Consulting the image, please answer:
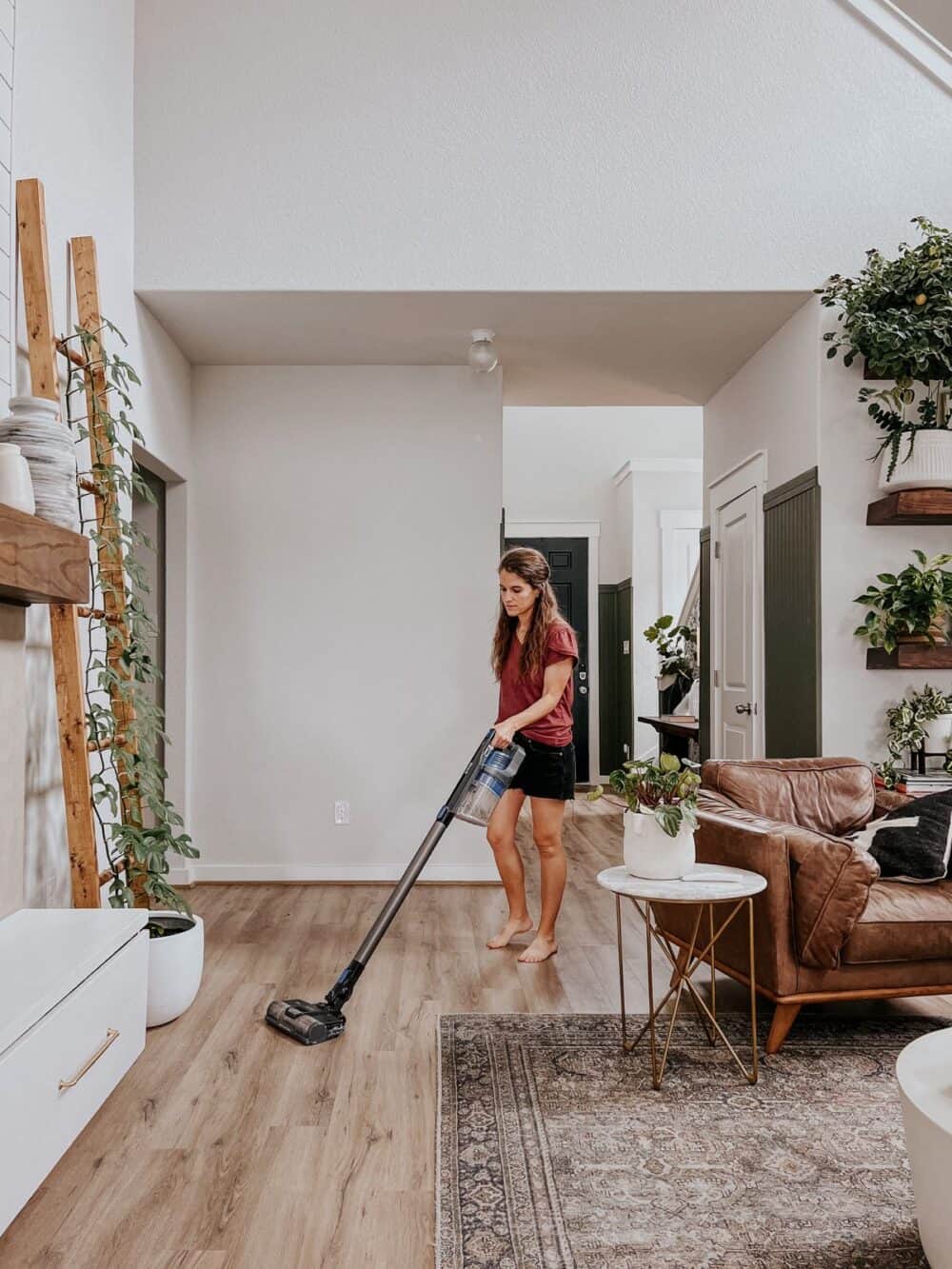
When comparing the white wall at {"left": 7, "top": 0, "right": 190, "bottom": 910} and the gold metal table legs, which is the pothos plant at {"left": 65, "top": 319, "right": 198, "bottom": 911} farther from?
the gold metal table legs

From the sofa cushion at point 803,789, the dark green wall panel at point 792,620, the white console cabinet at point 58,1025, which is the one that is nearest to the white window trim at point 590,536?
the dark green wall panel at point 792,620

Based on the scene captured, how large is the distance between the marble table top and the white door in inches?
83.5

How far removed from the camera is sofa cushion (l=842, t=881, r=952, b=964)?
105 inches

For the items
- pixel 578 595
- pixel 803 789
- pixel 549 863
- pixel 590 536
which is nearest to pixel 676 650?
pixel 578 595

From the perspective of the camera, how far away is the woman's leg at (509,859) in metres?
3.66

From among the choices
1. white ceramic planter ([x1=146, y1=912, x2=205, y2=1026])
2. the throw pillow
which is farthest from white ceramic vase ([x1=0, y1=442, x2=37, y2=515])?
the throw pillow

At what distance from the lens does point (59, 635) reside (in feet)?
9.07

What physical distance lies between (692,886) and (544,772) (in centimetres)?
121

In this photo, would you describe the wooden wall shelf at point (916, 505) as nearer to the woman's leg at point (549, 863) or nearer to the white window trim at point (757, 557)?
the white window trim at point (757, 557)

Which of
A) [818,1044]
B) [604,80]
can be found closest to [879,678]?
[818,1044]

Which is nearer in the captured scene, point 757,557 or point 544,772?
point 544,772

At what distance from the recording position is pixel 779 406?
4297 millimetres

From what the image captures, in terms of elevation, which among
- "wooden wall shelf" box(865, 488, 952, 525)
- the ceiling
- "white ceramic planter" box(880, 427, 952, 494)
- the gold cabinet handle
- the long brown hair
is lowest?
the gold cabinet handle

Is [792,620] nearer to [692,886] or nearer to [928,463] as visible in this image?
[928,463]
